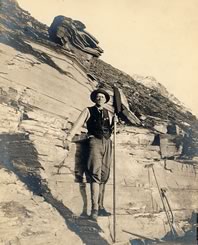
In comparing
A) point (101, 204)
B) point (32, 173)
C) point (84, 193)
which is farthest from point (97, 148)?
point (32, 173)

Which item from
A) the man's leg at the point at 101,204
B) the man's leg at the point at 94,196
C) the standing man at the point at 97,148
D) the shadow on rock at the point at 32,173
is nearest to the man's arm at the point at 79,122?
the standing man at the point at 97,148

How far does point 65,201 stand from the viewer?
434 centimetres

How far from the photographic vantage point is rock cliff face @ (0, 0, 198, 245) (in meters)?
4.05

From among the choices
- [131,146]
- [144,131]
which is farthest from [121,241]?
[144,131]

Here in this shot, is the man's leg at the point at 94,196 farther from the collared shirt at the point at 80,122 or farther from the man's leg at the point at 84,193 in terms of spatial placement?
the collared shirt at the point at 80,122

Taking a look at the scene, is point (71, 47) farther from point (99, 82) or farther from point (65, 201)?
point (65, 201)

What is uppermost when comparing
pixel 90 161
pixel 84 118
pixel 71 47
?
pixel 71 47

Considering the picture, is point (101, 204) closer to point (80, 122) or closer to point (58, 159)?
point (58, 159)

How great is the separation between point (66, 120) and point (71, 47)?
1700 millimetres

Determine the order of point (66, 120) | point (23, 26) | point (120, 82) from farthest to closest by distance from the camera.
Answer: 1. point (120, 82)
2. point (23, 26)
3. point (66, 120)

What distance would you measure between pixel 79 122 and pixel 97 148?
1.39ft

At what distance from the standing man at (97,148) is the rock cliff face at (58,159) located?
22 cm

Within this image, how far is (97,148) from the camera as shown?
4594 millimetres

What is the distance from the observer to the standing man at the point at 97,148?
4445 mm
